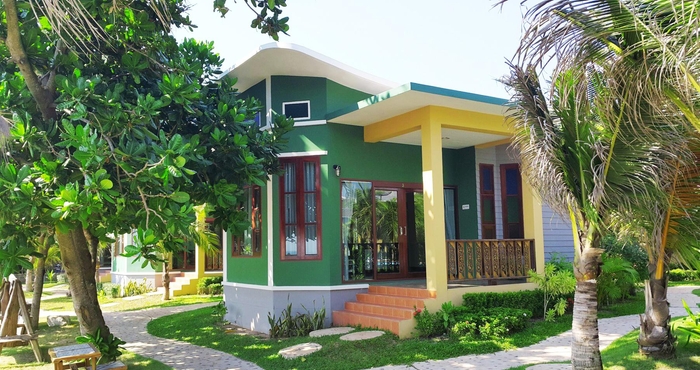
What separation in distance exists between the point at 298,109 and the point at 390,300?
14.4 ft

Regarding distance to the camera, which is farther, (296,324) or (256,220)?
(256,220)

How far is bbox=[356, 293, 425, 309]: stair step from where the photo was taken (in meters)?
9.40

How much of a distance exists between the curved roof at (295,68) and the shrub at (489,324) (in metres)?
5.30

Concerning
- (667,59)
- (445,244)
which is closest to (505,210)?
(445,244)

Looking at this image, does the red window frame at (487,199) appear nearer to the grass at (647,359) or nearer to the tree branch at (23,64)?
the grass at (647,359)

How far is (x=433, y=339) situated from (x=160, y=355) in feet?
15.8

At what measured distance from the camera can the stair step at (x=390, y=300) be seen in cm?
940

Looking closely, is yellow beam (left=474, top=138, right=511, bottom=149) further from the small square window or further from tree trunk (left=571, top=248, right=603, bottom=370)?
tree trunk (left=571, top=248, right=603, bottom=370)

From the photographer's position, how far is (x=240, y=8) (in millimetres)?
7047

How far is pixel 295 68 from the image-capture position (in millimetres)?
10977

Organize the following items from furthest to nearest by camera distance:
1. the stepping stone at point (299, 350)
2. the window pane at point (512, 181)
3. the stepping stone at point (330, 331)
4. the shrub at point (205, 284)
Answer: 1. the shrub at point (205, 284)
2. the window pane at point (512, 181)
3. the stepping stone at point (330, 331)
4. the stepping stone at point (299, 350)

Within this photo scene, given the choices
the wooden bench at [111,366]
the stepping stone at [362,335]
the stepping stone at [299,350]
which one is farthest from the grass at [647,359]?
the wooden bench at [111,366]

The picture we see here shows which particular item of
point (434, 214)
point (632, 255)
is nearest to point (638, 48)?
point (434, 214)

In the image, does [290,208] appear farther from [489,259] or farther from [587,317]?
[587,317]
